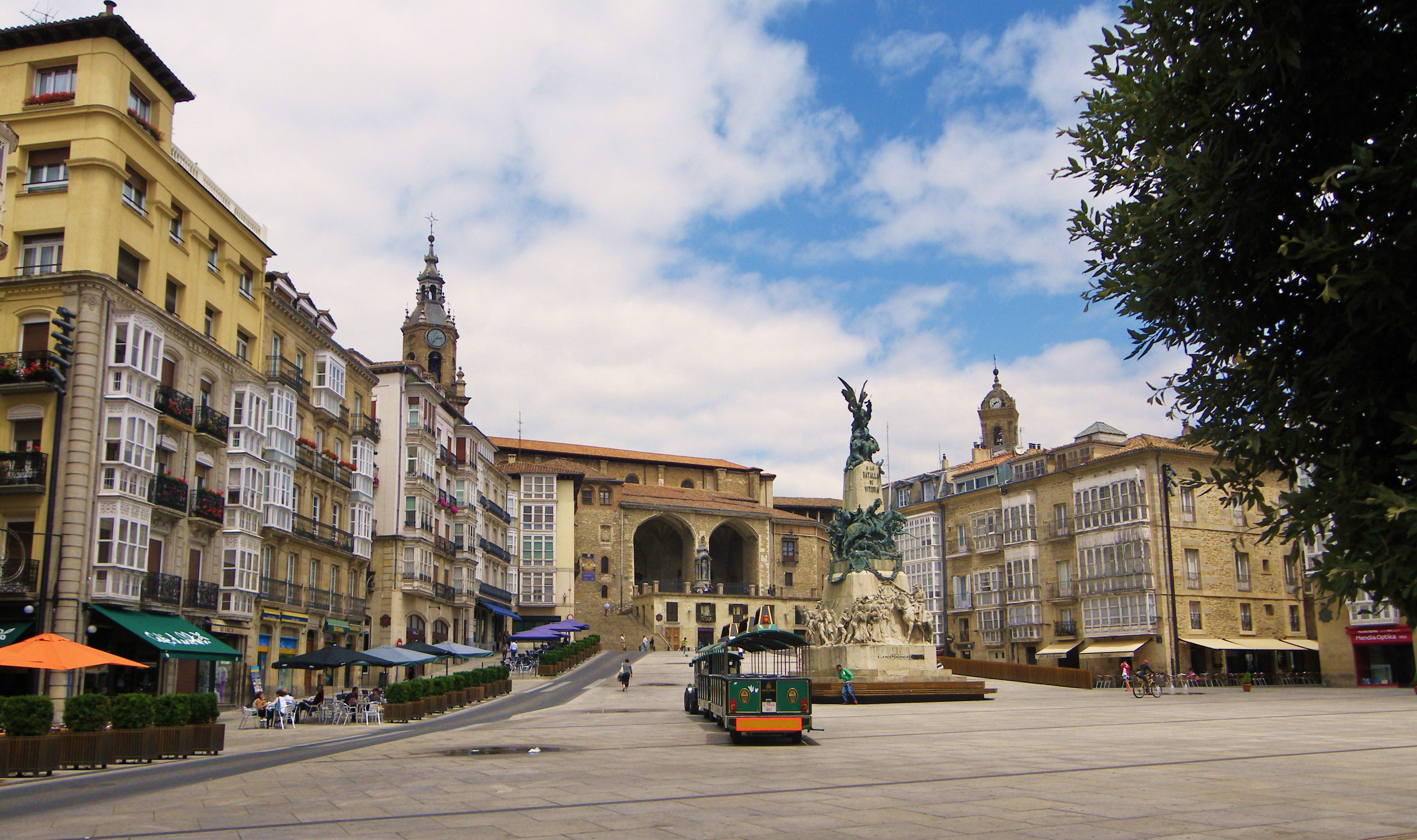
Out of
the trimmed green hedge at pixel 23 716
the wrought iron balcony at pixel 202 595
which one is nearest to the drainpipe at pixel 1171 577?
the wrought iron balcony at pixel 202 595

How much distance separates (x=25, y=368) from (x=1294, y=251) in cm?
3077

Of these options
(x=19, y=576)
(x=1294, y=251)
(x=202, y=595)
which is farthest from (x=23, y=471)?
(x=1294, y=251)

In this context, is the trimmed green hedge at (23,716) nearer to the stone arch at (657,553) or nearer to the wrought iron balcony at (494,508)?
the wrought iron balcony at (494,508)

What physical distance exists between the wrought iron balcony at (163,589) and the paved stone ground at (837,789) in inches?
425

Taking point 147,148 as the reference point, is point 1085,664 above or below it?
below

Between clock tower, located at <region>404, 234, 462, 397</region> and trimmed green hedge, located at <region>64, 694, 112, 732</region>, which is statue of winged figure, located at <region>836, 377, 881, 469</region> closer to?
trimmed green hedge, located at <region>64, 694, 112, 732</region>

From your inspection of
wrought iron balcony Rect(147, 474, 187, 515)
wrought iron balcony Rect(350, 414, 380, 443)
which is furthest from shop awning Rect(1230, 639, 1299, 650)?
wrought iron balcony Rect(147, 474, 187, 515)

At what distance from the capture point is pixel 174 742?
20734 millimetres

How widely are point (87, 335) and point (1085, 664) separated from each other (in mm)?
50497

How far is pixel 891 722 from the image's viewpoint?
27656 millimetres

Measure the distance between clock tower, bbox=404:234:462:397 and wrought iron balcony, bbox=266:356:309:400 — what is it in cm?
5059

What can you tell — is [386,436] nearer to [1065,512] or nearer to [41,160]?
[41,160]

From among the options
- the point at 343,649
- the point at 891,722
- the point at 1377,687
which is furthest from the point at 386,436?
the point at 1377,687

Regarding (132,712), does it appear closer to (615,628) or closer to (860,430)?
(860,430)
